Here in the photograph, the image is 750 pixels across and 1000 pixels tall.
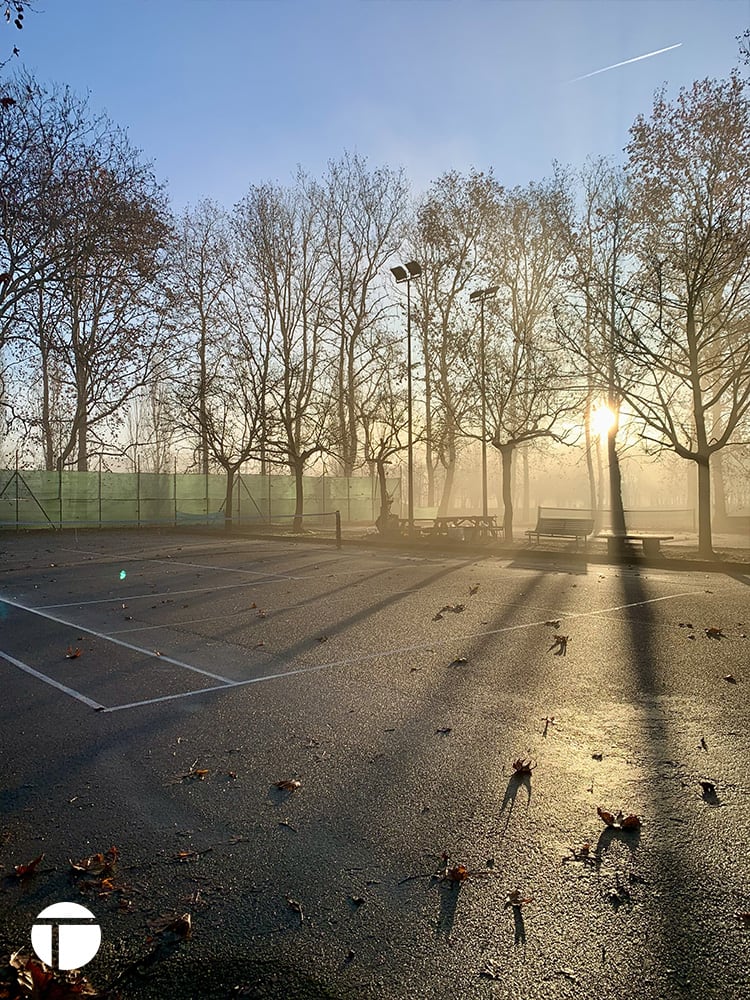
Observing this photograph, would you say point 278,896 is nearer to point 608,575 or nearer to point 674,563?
point 608,575

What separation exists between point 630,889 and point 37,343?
32355mm

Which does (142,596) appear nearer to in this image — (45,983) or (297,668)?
(297,668)

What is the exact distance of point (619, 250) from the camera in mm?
23781

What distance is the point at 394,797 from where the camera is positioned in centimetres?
393

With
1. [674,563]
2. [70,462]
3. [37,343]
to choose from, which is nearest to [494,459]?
[70,462]

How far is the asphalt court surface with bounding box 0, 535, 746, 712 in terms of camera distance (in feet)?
23.1

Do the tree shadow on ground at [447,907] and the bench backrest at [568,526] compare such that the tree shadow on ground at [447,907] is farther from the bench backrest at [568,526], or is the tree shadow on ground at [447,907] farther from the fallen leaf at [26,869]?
the bench backrest at [568,526]

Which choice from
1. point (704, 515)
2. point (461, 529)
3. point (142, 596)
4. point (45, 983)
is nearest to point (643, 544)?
point (704, 515)

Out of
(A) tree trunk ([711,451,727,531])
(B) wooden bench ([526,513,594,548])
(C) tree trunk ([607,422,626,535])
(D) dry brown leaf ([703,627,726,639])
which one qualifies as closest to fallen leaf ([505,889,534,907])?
(D) dry brown leaf ([703,627,726,639])

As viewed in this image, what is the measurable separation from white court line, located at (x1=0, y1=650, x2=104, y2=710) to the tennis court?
4 cm

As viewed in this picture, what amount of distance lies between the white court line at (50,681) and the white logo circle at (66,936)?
3005mm

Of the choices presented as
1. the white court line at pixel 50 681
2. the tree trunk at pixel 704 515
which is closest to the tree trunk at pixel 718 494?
the tree trunk at pixel 704 515

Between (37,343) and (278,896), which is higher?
(37,343)

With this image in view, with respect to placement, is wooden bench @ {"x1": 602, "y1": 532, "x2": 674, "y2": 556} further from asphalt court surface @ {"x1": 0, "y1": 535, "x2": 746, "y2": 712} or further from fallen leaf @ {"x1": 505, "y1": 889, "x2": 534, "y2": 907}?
fallen leaf @ {"x1": 505, "y1": 889, "x2": 534, "y2": 907}
